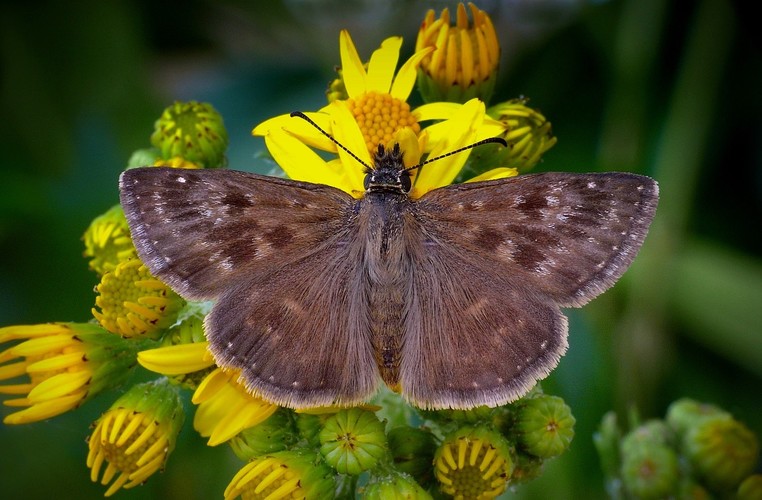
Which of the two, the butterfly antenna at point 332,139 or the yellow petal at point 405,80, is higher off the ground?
the yellow petal at point 405,80

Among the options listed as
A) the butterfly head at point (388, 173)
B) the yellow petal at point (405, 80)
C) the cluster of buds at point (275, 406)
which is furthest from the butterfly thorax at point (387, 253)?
the yellow petal at point (405, 80)

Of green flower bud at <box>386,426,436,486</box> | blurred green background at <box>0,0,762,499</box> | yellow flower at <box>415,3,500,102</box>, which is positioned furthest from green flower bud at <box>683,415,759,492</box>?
yellow flower at <box>415,3,500,102</box>

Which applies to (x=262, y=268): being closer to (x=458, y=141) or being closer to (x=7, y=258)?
(x=458, y=141)

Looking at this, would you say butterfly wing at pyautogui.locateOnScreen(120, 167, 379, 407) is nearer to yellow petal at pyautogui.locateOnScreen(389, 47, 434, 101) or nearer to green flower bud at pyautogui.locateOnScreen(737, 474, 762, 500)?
yellow petal at pyautogui.locateOnScreen(389, 47, 434, 101)

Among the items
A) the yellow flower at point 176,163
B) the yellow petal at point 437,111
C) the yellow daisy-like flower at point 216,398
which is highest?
the yellow petal at point 437,111

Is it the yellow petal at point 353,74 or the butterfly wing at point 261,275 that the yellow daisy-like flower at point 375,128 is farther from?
the butterfly wing at point 261,275

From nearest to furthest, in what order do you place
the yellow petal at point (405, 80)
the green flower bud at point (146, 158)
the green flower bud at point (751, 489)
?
1. the yellow petal at point (405, 80)
2. the green flower bud at point (751, 489)
3. the green flower bud at point (146, 158)
